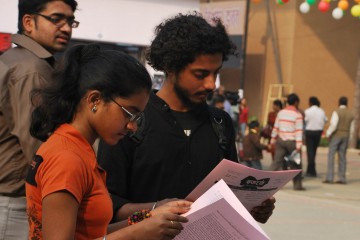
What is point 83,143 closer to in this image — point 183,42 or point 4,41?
point 183,42

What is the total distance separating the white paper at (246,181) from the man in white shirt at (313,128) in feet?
42.7

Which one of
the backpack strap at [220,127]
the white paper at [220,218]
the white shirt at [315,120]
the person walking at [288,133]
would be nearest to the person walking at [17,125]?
the backpack strap at [220,127]

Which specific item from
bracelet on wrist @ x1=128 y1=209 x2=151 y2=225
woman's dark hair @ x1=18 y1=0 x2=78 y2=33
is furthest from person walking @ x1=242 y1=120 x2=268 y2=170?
bracelet on wrist @ x1=128 y1=209 x2=151 y2=225

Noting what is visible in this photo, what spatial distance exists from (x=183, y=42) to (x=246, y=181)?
723 millimetres

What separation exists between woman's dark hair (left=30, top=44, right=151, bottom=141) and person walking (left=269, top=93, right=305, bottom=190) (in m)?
10.7

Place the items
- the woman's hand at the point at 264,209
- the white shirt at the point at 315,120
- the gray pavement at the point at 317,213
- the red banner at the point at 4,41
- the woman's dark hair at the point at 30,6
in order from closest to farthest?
the woman's hand at the point at 264,209 → the woman's dark hair at the point at 30,6 → the red banner at the point at 4,41 → the gray pavement at the point at 317,213 → the white shirt at the point at 315,120

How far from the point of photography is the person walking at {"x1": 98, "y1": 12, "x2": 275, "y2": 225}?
3.13 metres

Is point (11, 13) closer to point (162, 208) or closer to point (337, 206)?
point (337, 206)

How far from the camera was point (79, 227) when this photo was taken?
233 cm

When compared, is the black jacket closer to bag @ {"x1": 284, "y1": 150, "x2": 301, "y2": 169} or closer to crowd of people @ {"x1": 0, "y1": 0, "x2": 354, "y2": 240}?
crowd of people @ {"x1": 0, "y1": 0, "x2": 354, "y2": 240}

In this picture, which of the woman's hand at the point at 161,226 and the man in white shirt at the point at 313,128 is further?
the man in white shirt at the point at 313,128

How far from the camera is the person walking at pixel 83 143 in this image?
2.22 meters

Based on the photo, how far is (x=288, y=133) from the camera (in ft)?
42.7

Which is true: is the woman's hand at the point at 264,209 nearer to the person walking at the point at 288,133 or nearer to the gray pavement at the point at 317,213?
the gray pavement at the point at 317,213
